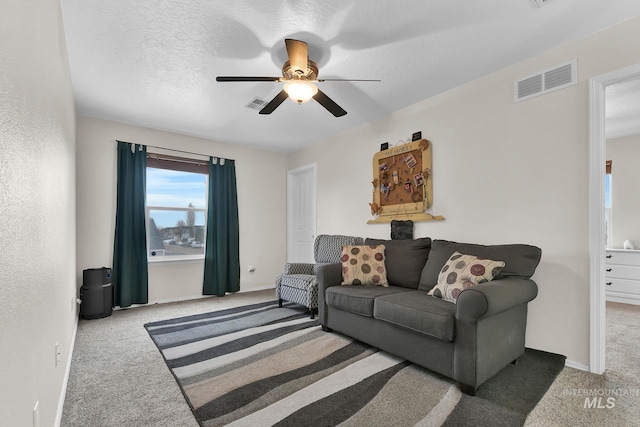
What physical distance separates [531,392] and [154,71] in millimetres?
3965

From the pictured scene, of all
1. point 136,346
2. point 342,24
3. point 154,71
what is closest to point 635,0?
point 342,24

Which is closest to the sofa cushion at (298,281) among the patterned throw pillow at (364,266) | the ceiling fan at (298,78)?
the patterned throw pillow at (364,266)

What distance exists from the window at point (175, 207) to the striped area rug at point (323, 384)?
5.89 ft

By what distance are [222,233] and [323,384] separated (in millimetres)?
3353

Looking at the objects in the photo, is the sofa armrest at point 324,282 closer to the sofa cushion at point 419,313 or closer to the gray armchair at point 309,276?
the gray armchair at point 309,276

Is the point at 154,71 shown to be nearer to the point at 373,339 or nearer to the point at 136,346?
the point at 136,346

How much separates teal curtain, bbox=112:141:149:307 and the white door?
7.94 ft

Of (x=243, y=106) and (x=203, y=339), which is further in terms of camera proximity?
Result: (x=243, y=106)

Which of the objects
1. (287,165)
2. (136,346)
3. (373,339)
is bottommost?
(136,346)

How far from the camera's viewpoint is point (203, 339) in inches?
116

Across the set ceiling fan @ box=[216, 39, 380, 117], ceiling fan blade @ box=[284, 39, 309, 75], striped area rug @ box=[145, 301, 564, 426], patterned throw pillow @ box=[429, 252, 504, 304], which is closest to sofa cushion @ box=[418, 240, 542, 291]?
patterned throw pillow @ box=[429, 252, 504, 304]

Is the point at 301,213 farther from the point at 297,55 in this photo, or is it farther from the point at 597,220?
the point at 597,220

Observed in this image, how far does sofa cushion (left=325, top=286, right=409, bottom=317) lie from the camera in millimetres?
2583

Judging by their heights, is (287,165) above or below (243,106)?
below
